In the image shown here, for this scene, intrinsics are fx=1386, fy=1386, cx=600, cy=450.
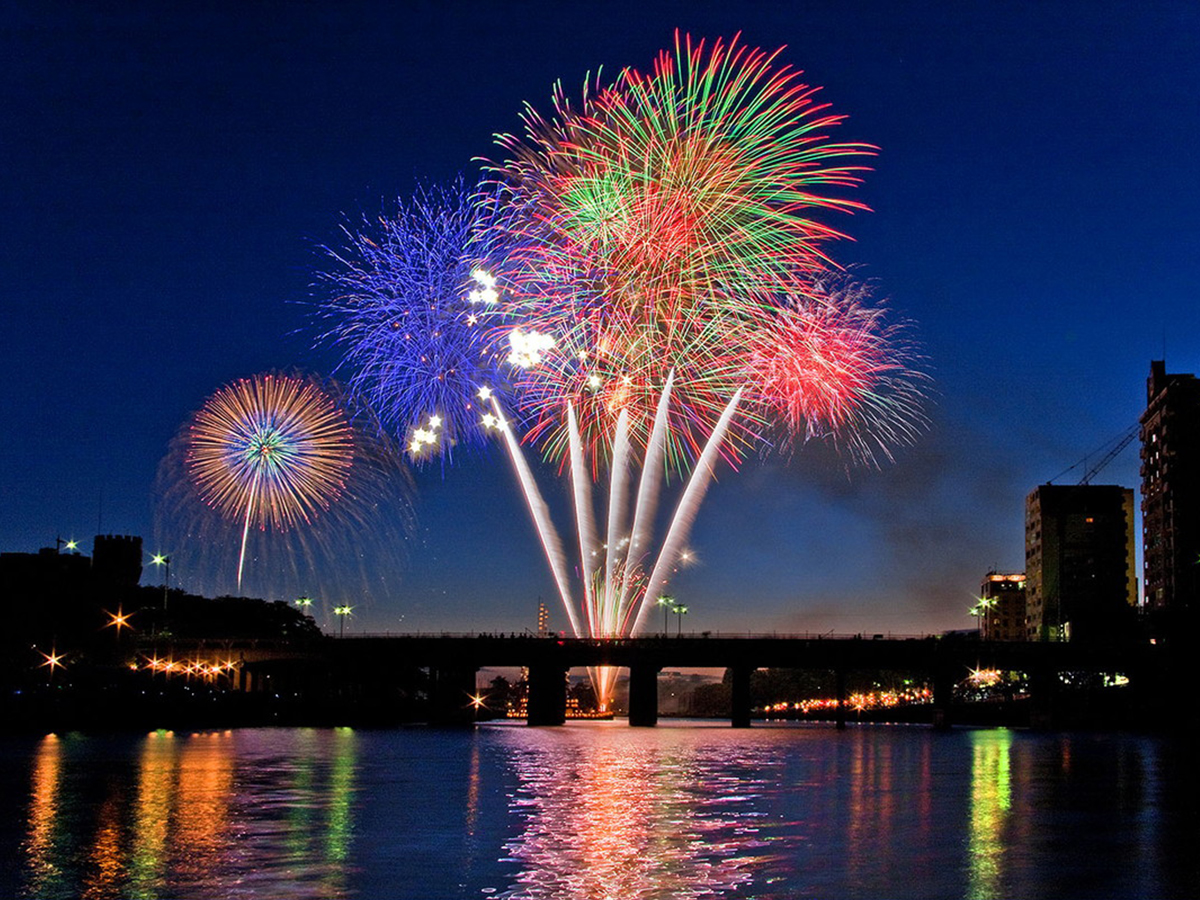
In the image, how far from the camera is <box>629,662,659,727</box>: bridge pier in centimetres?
17288

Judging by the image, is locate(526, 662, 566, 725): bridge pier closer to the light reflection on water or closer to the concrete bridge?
the concrete bridge

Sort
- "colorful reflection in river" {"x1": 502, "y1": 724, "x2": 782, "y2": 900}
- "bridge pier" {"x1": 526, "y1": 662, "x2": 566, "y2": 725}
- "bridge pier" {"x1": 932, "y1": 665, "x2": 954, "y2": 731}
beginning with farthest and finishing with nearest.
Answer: "bridge pier" {"x1": 526, "y1": 662, "x2": 566, "y2": 725} < "bridge pier" {"x1": 932, "y1": 665, "x2": 954, "y2": 731} < "colorful reflection in river" {"x1": 502, "y1": 724, "x2": 782, "y2": 900}

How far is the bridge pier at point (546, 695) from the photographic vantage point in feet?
564

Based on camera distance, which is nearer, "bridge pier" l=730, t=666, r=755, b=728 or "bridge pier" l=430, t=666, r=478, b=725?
"bridge pier" l=730, t=666, r=755, b=728

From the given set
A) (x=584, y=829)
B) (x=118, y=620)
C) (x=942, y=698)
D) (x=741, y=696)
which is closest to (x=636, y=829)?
(x=584, y=829)

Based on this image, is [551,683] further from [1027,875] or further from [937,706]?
[1027,875]

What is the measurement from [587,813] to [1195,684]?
138428 mm

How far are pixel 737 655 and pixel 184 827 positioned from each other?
414 ft

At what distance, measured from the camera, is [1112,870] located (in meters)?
32.5

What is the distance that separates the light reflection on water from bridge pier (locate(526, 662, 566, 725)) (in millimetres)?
97194

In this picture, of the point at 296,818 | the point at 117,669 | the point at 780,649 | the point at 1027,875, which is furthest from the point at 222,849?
the point at 780,649

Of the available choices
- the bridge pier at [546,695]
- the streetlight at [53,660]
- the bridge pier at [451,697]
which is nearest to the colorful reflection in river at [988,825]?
the bridge pier at [546,695]

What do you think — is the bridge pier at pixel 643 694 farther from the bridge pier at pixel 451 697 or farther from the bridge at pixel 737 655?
the bridge pier at pixel 451 697

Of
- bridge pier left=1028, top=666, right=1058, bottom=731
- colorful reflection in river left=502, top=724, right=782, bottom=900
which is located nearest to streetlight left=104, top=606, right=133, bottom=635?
colorful reflection in river left=502, top=724, right=782, bottom=900
